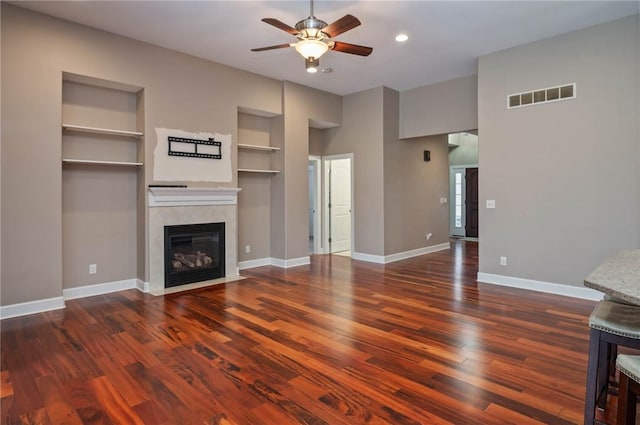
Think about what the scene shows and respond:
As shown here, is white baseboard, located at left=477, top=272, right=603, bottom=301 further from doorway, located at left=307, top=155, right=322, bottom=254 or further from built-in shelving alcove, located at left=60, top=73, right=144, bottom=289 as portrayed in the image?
built-in shelving alcove, located at left=60, top=73, right=144, bottom=289

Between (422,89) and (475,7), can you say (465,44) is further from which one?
(422,89)

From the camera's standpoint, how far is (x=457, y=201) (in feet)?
36.5

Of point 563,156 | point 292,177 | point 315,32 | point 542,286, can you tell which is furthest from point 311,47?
point 542,286

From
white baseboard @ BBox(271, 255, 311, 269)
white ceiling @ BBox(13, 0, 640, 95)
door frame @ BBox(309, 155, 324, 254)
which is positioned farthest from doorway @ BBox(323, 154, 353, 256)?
white ceiling @ BBox(13, 0, 640, 95)

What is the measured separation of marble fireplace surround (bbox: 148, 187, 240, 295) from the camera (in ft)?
15.7

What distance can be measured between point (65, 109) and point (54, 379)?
3.36 m

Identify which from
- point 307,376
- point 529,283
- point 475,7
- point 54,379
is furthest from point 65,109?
point 529,283

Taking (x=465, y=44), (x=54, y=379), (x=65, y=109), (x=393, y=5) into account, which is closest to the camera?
(x=54, y=379)

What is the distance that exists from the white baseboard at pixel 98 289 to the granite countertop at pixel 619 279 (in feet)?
16.5

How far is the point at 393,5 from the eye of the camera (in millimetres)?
3760

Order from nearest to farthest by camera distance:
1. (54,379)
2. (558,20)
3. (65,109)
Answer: (54,379) < (558,20) < (65,109)

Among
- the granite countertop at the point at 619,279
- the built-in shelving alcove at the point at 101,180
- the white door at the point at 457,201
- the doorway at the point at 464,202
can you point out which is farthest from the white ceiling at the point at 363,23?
the white door at the point at 457,201

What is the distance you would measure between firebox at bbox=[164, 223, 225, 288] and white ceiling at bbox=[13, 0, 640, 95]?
2501 mm

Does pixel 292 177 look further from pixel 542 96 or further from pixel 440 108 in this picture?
pixel 542 96
